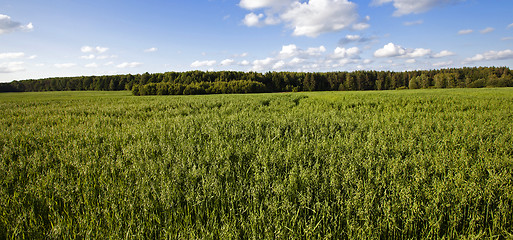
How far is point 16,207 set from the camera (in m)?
2.40

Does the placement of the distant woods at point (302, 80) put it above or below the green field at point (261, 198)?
above

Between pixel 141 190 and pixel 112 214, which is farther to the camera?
pixel 141 190

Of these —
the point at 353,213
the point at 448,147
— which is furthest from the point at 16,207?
the point at 448,147

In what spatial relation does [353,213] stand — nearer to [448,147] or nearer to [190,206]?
[190,206]

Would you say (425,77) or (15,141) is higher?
(425,77)

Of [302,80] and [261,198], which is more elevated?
[302,80]

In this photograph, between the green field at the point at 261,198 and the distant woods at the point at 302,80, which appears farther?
the distant woods at the point at 302,80

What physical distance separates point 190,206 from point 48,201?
5.25 feet

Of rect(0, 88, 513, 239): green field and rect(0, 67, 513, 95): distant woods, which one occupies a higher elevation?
rect(0, 67, 513, 95): distant woods

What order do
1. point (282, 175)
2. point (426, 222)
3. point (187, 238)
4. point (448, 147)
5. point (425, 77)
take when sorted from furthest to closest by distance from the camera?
point (425, 77) → point (448, 147) → point (282, 175) → point (426, 222) → point (187, 238)

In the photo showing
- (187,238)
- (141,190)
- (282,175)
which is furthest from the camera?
(282,175)

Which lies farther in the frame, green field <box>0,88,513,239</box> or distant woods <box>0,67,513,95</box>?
distant woods <box>0,67,513,95</box>

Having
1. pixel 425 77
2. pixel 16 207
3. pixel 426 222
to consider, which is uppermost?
pixel 425 77

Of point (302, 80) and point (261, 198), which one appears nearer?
point (261, 198)
